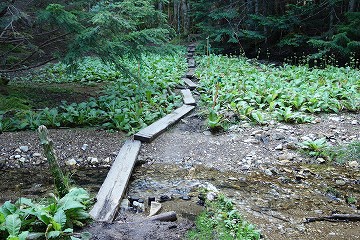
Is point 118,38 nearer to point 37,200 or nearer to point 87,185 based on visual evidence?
point 87,185

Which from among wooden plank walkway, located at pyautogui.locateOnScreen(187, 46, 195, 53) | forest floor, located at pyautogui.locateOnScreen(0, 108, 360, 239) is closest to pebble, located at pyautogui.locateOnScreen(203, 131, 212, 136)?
forest floor, located at pyautogui.locateOnScreen(0, 108, 360, 239)

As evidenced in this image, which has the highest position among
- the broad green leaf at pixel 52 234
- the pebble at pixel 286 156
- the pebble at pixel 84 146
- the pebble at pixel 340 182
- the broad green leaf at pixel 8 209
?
the broad green leaf at pixel 8 209

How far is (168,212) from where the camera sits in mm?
3637

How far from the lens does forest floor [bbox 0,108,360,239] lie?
3.61 metres

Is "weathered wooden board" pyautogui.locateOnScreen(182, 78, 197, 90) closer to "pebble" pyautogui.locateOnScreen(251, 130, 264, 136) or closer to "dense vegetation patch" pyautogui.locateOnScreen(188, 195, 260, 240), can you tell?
"pebble" pyautogui.locateOnScreen(251, 130, 264, 136)

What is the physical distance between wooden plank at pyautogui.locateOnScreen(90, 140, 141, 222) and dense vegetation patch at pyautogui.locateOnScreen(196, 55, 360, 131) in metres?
1.96

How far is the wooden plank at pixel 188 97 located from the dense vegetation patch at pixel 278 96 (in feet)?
0.94

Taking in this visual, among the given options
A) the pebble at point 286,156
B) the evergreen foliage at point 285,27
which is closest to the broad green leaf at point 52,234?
the pebble at point 286,156

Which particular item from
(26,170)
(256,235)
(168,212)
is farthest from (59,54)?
(256,235)

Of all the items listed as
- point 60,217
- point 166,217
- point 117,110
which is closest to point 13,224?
point 60,217

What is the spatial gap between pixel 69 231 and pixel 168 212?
1.18 meters

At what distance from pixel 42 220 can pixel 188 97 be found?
641 centimetres

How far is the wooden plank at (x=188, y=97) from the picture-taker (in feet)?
27.7

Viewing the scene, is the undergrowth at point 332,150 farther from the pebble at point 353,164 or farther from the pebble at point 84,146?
the pebble at point 84,146
